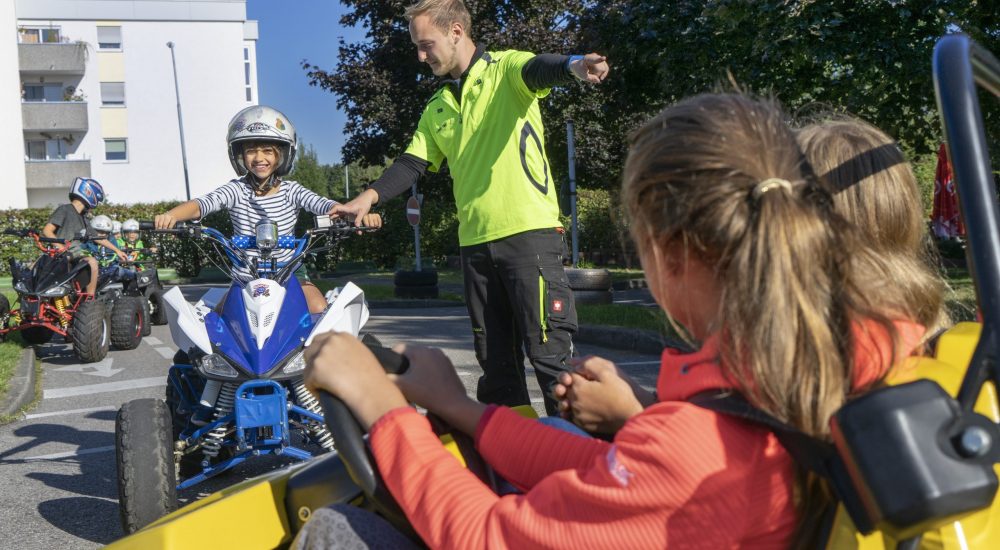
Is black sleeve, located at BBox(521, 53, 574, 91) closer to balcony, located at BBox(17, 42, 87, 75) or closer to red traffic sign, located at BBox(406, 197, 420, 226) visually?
red traffic sign, located at BBox(406, 197, 420, 226)

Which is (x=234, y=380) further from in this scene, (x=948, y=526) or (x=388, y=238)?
(x=388, y=238)

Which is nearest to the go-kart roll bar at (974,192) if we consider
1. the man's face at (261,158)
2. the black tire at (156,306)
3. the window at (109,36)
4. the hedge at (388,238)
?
the man's face at (261,158)

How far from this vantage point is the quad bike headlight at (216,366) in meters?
3.97

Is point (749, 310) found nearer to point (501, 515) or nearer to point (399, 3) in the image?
point (501, 515)

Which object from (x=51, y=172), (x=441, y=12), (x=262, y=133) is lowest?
(x=262, y=133)

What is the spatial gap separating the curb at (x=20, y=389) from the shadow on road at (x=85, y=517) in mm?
2676

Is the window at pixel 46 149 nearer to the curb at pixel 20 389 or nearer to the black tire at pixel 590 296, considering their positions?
the black tire at pixel 590 296

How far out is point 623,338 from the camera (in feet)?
32.2

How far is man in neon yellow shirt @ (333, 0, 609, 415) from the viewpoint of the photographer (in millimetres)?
4078

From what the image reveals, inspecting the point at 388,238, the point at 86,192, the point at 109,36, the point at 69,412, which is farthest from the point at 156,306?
the point at 109,36

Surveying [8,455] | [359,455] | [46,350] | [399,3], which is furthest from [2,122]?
[359,455]

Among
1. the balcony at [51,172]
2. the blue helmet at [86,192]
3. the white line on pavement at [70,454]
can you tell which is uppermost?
the balcony at [51,172]

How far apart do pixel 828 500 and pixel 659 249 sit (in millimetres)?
417

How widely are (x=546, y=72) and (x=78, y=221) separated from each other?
28.6 ft
